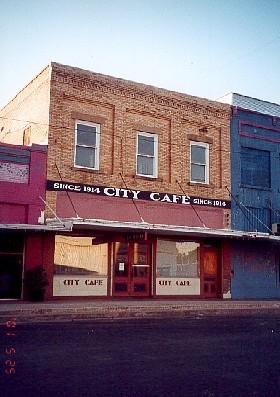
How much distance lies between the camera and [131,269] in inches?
817

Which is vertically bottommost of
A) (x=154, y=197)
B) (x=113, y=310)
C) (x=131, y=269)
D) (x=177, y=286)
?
(x=113, y=310)

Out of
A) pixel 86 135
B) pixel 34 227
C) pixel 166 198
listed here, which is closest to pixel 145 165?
pixel 166 198

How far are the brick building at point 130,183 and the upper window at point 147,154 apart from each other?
47mm

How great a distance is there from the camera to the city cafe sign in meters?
19.1

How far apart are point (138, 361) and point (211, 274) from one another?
50.6 ft

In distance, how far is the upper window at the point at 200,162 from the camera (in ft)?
74.7

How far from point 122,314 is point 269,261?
11.1 m

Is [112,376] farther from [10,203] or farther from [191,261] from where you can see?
[191,261]

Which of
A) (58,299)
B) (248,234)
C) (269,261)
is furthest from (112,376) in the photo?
(269,261)

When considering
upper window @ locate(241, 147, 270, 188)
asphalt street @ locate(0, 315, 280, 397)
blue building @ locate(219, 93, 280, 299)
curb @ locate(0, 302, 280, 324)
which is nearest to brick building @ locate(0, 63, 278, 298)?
blue building @ locate(219, 93, 280, 299)

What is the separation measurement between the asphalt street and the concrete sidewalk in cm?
179

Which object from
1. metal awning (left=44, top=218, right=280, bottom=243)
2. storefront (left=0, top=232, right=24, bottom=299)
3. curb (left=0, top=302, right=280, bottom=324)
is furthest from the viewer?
storefront (left=0, top=232, right=24, bottom=299)

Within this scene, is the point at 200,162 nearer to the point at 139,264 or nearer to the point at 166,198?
the point at 166,198

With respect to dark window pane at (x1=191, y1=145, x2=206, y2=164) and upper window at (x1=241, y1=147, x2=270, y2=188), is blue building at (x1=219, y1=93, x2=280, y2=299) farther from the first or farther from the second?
dark window pane at (x1=191, y1=145, x2=206, y2=164)
